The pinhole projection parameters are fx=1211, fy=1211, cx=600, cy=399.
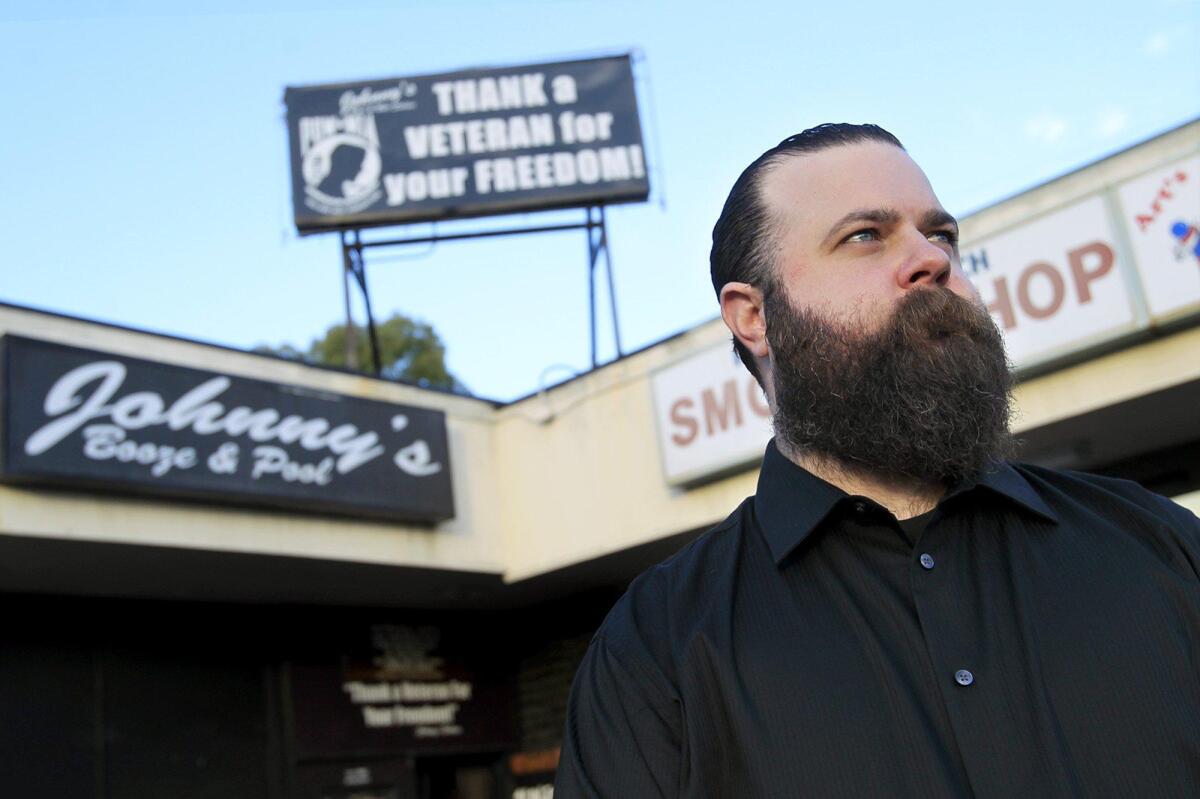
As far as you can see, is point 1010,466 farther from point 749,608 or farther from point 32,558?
point 32,558

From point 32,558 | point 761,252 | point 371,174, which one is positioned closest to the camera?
point 761,252

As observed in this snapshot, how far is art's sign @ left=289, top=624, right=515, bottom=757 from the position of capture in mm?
10562

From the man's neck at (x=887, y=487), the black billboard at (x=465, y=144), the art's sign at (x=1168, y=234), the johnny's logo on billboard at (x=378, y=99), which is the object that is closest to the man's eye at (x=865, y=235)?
the man's neck at (x=887, y=487)

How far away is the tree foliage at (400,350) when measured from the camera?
1059 inches

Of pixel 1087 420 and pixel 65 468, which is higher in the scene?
pixel 65 468

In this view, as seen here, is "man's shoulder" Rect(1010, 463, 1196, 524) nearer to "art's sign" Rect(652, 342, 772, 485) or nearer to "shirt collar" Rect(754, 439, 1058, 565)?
"shirt collar" Rect(754, 439, 1058, 565)

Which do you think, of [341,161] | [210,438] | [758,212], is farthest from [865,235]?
[341,161]

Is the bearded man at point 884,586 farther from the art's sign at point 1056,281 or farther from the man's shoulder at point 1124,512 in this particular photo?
the art's sign at point 1056,281

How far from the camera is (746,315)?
5.74ft

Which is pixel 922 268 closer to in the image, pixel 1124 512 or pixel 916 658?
pixel 1124 512

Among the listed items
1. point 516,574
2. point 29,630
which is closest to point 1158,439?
point 516,574

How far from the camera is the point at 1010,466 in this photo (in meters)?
1.59

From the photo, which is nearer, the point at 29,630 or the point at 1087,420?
the point at 1087,420

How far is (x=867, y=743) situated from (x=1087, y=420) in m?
7.08
